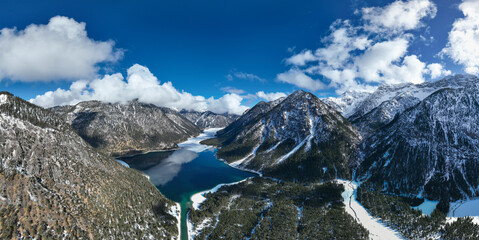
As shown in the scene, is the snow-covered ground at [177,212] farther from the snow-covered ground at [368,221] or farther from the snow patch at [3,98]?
the snow-covered ground at [368,221]

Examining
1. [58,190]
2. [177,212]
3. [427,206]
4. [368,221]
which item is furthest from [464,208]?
[58,190]

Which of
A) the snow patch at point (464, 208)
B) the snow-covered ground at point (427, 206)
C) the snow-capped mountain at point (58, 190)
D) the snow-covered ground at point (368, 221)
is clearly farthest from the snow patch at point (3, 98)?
the snow patch at point (464, 208)

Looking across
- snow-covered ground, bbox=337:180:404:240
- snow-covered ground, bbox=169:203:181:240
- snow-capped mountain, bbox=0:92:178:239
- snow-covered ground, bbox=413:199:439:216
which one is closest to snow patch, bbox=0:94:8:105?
snow-capped mountain, bbox=0:92:178:239

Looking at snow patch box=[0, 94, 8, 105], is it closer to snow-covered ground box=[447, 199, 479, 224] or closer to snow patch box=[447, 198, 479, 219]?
snow-covered ground box=[447, 199, 479, 224]

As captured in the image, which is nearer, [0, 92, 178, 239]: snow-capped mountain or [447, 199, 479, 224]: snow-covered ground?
[0, 92, 178, 239]: snow-capped mountain

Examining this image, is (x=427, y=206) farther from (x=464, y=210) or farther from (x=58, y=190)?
(x=58, y=190)

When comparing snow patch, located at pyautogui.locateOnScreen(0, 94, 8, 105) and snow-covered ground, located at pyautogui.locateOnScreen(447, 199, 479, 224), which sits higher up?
snow patch, located at pyautogui.locateOnScreen(0, 94, 8, 105)
